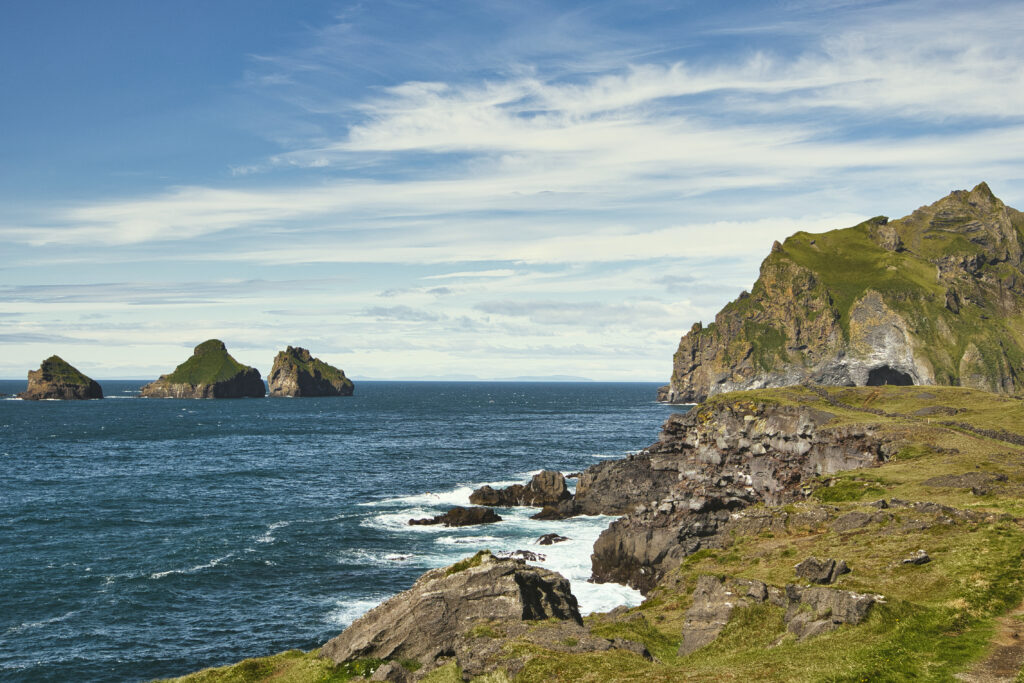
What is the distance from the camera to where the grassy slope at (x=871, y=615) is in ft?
71.5

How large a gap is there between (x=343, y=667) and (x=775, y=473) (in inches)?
2618

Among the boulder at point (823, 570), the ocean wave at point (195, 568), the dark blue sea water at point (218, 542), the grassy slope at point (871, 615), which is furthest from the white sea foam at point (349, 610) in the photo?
the boulder at point (823, 570)

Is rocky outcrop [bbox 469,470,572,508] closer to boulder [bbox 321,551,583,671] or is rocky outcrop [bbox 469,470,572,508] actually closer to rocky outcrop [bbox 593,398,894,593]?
rocky outcrop [bbox 593,398,894,593]

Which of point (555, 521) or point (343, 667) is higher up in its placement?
point (343, 667)

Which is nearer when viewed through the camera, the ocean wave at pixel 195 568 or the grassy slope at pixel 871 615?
the grassy slope at pixel 871 615

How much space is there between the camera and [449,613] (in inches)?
1137

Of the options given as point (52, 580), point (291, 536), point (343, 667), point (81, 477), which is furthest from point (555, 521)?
point (81, 477)

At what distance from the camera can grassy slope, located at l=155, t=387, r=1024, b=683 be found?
21781 mm

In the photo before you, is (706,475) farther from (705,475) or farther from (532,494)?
(532,494)

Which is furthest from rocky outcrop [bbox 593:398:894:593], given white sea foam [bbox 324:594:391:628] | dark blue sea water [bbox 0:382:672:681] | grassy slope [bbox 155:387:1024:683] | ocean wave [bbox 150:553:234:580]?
ocean wave [bbox 150:553:234:580]

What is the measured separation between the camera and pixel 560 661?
23.3m

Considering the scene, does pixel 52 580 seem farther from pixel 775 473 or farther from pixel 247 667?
pixel 775 473

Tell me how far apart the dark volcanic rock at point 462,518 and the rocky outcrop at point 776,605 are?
4709cm

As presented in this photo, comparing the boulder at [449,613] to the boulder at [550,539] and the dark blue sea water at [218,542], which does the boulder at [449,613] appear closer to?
the dark blue sea water at [218,542]
